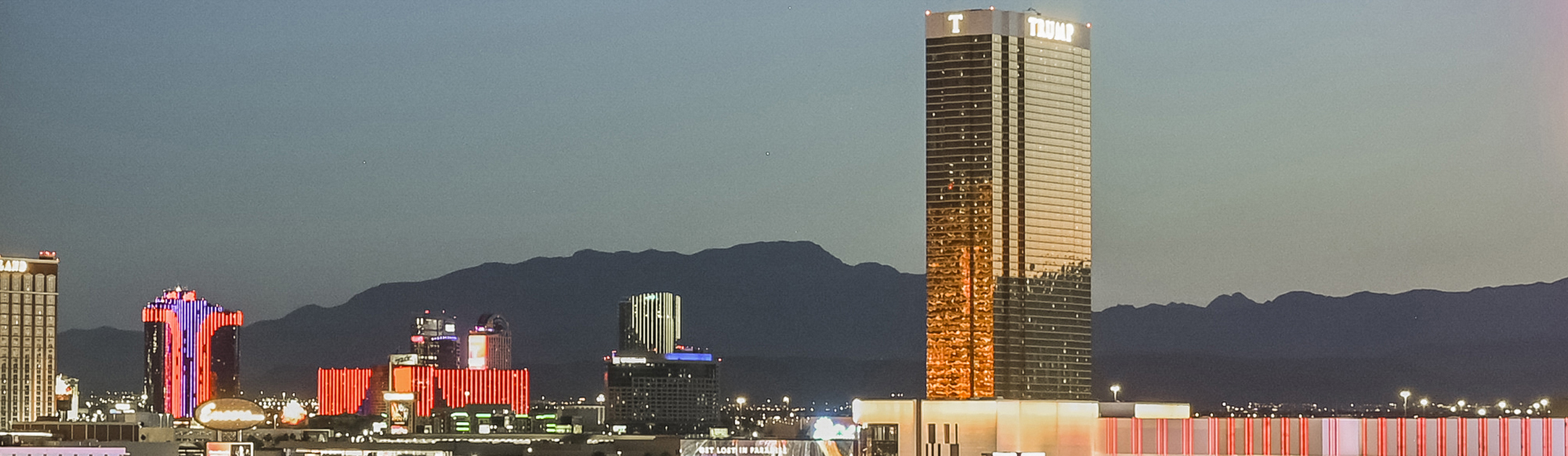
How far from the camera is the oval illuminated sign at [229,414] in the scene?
180875 mm

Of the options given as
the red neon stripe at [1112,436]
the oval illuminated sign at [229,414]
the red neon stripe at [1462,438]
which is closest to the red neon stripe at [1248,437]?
the red neon stripe at [1462,438]

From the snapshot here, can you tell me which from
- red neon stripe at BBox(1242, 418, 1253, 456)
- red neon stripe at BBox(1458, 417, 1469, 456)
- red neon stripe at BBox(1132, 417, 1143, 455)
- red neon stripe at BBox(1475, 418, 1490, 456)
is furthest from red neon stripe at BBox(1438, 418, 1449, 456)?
red neon stripe at BBox(1132, 417, 1143, 455)

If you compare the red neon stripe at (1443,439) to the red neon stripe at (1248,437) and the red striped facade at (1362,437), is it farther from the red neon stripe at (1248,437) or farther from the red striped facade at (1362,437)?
the red neon stripe at (1248,437)

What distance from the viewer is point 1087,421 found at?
189875mm

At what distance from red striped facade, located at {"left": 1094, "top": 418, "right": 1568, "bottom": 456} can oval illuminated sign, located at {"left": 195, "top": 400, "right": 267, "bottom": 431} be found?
229 feet

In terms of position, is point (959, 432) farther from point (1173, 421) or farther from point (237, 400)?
point (237, 400)

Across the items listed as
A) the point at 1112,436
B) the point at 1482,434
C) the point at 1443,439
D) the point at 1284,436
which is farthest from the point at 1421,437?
the point at 1112,436

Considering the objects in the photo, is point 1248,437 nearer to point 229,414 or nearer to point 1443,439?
point 1443,439

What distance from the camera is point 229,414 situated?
7146 inches

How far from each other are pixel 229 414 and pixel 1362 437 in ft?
280

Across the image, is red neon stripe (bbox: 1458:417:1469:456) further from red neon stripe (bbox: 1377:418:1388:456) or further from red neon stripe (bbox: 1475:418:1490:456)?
red neon stripe (bbox: 1377:418:1388:456)

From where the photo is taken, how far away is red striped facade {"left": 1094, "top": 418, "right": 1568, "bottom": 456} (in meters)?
149

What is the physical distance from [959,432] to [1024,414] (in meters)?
5.64

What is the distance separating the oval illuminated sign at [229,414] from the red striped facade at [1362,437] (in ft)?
229
